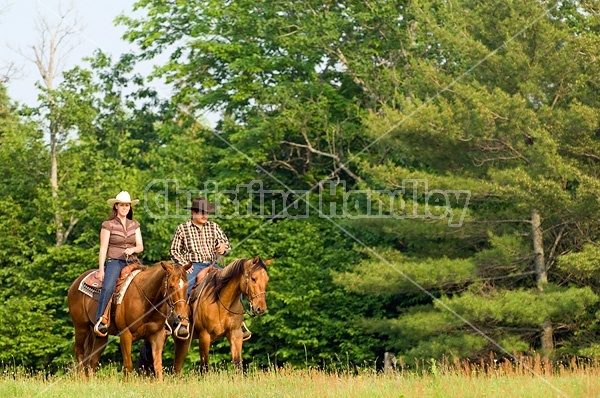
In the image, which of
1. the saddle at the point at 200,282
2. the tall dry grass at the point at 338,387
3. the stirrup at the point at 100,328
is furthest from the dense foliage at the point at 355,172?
the tall dry grass at the point at 338,387

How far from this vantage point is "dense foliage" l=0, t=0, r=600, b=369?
25.7 meters

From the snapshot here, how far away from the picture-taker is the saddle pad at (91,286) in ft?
46.2

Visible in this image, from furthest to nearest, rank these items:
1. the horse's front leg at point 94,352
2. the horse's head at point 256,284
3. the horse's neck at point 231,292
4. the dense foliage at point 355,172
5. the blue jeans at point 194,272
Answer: the dense foliage at point 355,172, the blue jeans at point 194,272, the horse's neck at point 231,292, the horse's front leg at point 94,352, the horse's head at point 256,284

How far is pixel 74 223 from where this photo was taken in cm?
3459

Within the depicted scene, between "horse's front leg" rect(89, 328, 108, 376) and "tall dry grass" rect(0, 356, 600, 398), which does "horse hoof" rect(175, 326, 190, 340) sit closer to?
"tall dry grass" rect(0, 356, 600, 398)

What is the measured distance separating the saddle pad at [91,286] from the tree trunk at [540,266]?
14.6 meters

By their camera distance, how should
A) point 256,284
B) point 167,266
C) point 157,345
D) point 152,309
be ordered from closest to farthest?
point 167,266 < point 152,309 < point 157,345 < point 256,284

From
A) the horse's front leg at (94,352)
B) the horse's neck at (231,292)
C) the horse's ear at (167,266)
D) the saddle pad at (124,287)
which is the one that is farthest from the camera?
the horse's neck at (231,292)

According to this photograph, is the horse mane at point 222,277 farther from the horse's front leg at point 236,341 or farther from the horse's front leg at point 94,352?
the horse's front leg at point 94,352

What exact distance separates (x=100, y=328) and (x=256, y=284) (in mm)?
2167

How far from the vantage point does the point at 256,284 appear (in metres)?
13.9

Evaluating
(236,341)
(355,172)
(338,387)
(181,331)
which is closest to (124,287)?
(181,331)

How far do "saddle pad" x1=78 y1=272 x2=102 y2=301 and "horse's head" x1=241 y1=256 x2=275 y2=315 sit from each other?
2.03m

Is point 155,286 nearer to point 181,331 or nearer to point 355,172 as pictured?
point 181,331
